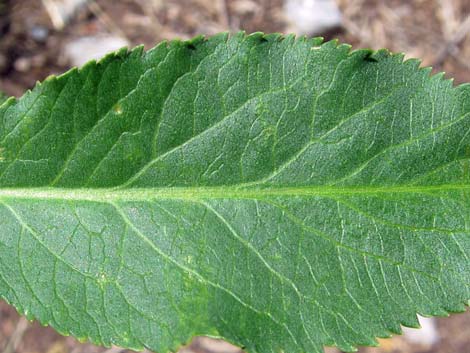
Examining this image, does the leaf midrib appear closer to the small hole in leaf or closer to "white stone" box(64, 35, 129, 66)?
the small hole in leaf

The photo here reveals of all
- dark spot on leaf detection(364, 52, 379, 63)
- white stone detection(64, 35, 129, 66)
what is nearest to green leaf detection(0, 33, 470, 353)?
dark spot on leaf detection(364, 52, 379, 63)

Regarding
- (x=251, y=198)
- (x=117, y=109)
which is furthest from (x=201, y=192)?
(x=117, y=109)

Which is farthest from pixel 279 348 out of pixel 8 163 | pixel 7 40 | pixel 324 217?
pixel 7 40

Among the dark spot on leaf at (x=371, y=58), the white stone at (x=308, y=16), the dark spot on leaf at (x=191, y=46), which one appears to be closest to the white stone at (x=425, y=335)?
the white stone at (x=308, y=16)

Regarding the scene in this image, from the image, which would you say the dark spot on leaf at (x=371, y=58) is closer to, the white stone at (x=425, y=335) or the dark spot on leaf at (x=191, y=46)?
the dark spot on leaf at (x=191, y=46)

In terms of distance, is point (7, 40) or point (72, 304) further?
point (7, 40)

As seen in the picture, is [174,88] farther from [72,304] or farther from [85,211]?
[72,304]
